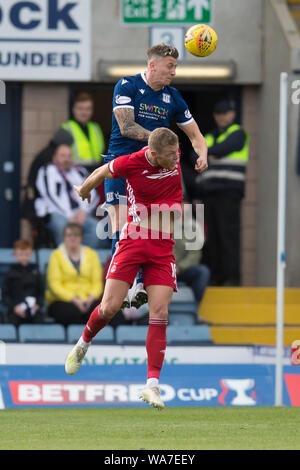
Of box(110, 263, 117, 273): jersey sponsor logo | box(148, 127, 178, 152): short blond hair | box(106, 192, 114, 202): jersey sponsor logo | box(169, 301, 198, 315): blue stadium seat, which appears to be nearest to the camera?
box(148, 127, 178, 152): short blond hair

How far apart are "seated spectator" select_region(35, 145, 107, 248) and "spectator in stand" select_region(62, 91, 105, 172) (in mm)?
441

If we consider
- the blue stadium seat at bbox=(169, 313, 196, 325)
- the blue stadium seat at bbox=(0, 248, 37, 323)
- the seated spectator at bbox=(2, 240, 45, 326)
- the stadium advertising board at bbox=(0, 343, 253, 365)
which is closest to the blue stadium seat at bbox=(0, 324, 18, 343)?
the seated spectator at bbox=(2, 240, 45, 326)

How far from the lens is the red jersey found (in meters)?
9.56

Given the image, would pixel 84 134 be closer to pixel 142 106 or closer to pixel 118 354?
pixel 118 354

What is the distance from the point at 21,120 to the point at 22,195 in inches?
46.8

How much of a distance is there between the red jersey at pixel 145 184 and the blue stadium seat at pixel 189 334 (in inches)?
215

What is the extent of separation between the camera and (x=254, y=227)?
60.6 feet

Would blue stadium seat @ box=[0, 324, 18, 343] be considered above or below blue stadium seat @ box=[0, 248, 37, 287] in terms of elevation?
below

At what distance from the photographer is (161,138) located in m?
9.34

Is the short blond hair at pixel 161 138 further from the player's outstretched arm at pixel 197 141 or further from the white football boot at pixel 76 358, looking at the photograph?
the white football boot at pixel 76 358

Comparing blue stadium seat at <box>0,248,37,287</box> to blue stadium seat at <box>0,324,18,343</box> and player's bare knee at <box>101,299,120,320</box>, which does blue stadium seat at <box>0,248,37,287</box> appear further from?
player's bare knee at <box>101,299,120,320</box>

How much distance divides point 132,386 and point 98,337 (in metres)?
2.86

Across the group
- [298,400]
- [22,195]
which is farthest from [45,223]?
[298,400]
